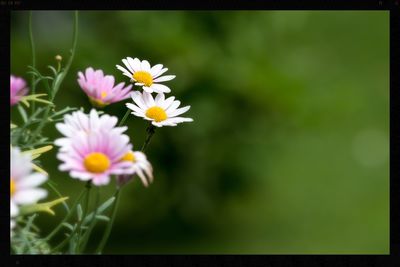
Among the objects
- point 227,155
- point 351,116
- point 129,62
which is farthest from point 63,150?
point 351,116

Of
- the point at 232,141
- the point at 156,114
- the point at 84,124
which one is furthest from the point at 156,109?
the point at 232,141

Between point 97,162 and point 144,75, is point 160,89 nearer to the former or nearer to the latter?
point 144,75

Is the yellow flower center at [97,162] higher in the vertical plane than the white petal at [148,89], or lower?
lower

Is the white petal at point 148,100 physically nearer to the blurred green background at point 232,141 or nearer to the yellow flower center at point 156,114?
the yellow flower center at point 156,114

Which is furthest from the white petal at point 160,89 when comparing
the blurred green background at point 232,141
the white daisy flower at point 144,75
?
the blurred green background at point 232,141

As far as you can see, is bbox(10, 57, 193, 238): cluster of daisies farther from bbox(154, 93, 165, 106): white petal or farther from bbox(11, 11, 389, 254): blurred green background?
bbox(11, 11, 389, 254): blurred green background

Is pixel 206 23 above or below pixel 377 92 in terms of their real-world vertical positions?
above
